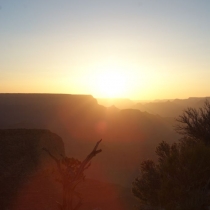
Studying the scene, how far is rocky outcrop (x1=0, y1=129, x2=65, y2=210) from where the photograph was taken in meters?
24.4

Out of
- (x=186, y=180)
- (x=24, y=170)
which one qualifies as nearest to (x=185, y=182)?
(x=186, y=180)

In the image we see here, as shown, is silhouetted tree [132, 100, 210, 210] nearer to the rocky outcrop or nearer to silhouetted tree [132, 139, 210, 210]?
silhouetted tree [132, 139, 210, 210]

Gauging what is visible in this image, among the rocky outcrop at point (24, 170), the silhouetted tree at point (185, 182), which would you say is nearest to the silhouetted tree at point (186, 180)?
the silhouetted tree at point (185, 182)

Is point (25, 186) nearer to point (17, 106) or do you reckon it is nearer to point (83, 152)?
point (83, 152)

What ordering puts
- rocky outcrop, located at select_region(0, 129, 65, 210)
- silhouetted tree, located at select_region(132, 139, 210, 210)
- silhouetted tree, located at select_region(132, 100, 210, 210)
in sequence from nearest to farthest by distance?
silhouetted tree, located at select_region(132, 100, 210, 210), silhouetted tree, located at select_region(132, 139, 210, 210), rocky outcrop, located at select_region(0, 129, 65, 210)

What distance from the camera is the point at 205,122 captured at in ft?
69.5

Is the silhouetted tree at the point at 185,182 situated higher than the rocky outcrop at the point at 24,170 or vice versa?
the silhouetted tree at the point at 185,182

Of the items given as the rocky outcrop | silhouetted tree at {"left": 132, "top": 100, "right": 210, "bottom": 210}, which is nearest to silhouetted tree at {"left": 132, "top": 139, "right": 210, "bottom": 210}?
silhouetted tree at {"left": 132, "top": 100, "right": 210, "bottom": 210}

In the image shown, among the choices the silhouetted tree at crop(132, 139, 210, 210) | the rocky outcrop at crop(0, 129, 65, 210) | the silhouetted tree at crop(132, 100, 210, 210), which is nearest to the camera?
the silhouetted tree at crop(132, 100, 210, 210)

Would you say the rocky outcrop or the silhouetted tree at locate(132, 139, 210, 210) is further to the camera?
the rocky outcrop

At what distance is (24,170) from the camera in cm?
2781

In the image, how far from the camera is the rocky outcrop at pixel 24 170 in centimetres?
2436

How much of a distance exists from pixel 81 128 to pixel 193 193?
68512 mm

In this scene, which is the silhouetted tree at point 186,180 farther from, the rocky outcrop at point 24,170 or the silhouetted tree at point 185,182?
the rocky outcrop at point 24,170
